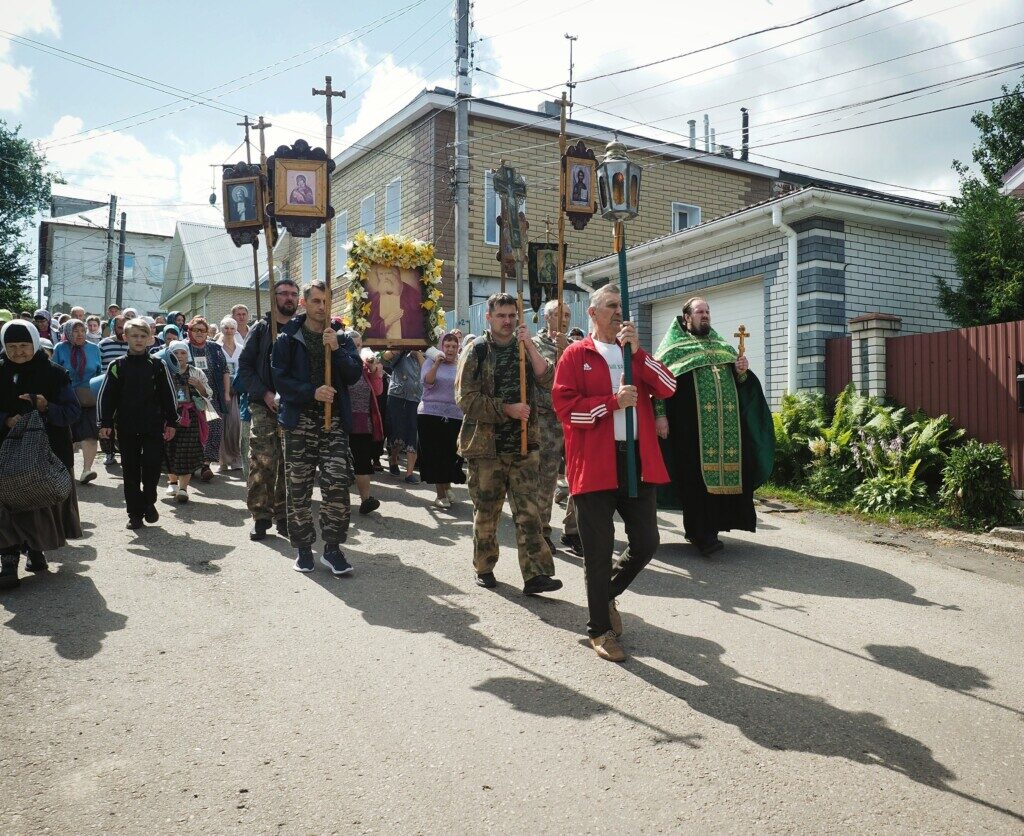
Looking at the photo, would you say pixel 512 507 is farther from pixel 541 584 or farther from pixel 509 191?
pixel 509 191

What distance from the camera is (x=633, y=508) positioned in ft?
16.3

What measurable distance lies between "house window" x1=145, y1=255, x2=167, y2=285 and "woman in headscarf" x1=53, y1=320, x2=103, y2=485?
135 feet

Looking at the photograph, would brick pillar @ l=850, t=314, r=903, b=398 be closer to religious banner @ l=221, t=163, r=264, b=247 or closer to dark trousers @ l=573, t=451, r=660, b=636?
dark trousers @ l=573, t=451, r=660, b=636

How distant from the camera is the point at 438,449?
9.41m

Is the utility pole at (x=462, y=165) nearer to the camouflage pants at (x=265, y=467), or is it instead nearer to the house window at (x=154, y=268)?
the camouflage pants at (x=265, y=467)

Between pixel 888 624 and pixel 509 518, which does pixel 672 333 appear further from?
pixel 888 624

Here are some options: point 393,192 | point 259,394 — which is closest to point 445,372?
point 259,394

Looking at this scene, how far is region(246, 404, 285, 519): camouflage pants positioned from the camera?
25.0 feet

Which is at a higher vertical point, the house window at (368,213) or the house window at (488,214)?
the house window at (368,213)

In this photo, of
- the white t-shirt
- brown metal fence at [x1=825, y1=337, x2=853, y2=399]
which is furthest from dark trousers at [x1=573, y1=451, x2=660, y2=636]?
brown metal fence at [x1=825, y1=337, x2=853, y2=399]

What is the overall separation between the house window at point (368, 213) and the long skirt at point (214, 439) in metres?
12.3

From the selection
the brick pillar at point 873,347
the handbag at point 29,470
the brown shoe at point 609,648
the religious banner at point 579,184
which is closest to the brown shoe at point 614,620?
the brown shoe at point 609,648

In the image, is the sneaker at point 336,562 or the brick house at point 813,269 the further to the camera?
the brick house at point 813,269

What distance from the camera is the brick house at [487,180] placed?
19984 millimetres
